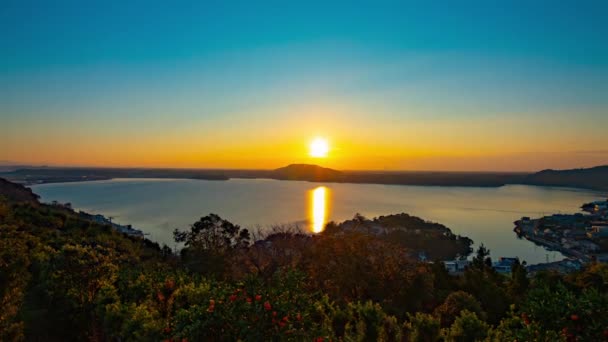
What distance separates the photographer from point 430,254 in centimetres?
3797

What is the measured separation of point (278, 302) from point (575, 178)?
5455 inches

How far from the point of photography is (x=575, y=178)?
4382 inches

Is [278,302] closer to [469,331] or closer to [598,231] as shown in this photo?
[469,331]

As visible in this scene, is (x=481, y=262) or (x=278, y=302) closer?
(x=278, y=302)

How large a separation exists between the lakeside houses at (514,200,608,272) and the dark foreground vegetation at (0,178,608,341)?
25.8 m

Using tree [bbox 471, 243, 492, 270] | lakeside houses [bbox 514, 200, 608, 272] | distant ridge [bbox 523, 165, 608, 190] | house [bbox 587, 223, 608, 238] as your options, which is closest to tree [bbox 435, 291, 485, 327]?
tree [bbox 471, 243, 492, 270]

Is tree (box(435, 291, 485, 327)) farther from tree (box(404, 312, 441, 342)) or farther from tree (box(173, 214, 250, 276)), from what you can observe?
tree (box(173, 214, 250, 276))

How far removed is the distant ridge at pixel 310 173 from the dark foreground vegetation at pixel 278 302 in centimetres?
12221

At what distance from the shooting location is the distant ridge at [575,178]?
103 metres

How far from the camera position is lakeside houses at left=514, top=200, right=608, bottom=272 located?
1430 inches

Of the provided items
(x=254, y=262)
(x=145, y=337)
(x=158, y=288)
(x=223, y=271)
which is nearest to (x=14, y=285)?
(x=158, y=288)

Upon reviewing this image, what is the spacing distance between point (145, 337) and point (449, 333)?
3.93 metres

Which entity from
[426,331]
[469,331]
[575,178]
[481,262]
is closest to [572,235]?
[481,262]

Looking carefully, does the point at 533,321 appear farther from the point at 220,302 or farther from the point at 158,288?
the point at 158,288
